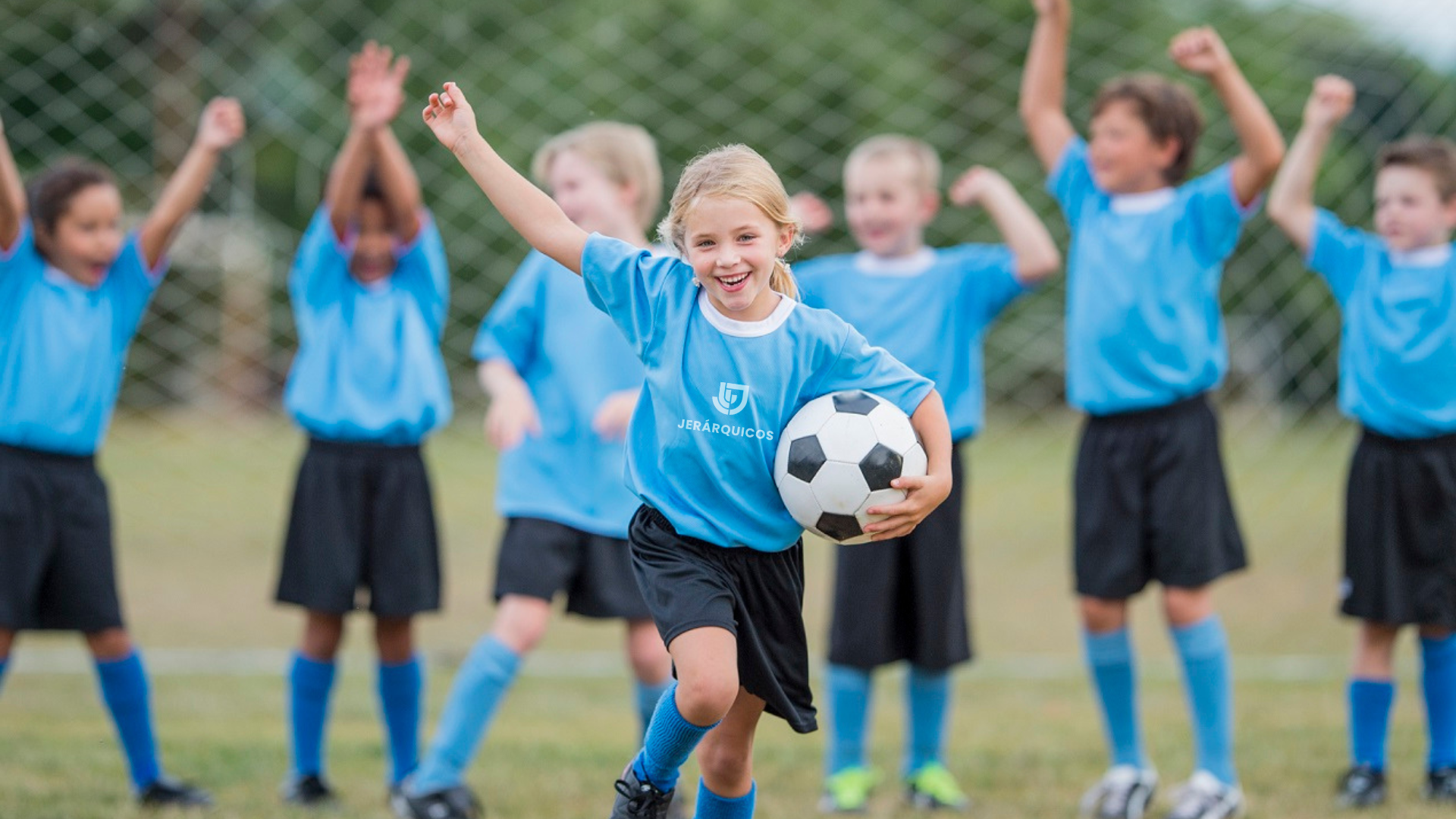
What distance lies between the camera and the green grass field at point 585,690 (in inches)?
161

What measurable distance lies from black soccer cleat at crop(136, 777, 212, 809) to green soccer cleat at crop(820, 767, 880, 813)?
1607mm

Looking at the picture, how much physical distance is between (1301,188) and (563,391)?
215 cm

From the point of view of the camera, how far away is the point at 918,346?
3.98 m

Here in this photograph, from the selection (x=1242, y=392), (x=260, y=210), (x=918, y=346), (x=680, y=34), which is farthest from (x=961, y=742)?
(x=260, y=210)

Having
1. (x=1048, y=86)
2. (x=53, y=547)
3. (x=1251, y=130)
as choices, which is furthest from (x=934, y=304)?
(x=53, y=547)

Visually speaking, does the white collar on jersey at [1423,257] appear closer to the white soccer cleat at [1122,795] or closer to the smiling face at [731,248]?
the white soccer cleat at [1122,795]

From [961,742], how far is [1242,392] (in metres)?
11.8

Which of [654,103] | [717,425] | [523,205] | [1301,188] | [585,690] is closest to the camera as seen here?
[717,425]

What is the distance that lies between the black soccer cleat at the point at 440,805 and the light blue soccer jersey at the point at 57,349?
1.24 m

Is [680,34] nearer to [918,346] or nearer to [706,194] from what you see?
[918,346]

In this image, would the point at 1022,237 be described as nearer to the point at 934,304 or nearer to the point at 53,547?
the point at 934,304

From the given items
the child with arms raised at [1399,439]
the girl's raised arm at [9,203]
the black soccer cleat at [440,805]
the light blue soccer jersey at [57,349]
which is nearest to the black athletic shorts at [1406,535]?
the child with arms raised at [1399,439]

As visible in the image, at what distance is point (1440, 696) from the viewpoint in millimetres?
4000

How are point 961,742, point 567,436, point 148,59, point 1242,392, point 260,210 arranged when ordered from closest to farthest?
point 567,436 < point 961,742 < point 148,59 < point 1242,392 < point 260,210
